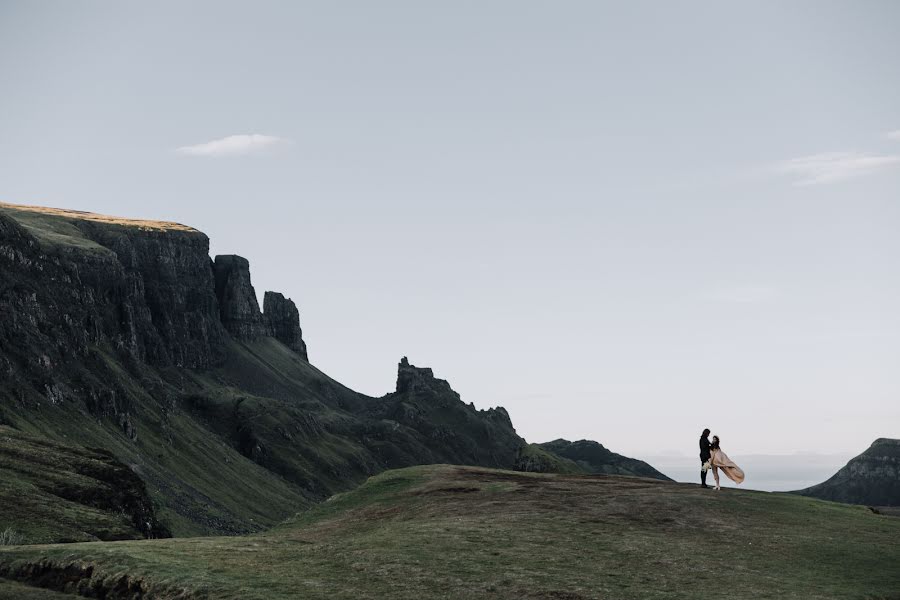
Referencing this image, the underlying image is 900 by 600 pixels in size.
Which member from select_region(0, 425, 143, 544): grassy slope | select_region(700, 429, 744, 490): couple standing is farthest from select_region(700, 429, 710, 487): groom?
select_region(0, 425, 143, 544): grassy slope

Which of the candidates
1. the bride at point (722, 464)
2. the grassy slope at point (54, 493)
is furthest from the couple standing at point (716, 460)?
the grassy slope at point (54, 493)

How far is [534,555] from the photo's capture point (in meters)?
47.3

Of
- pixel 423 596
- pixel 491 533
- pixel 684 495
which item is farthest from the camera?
pixel 684 495

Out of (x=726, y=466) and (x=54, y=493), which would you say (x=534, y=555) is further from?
(x=54, y=493)

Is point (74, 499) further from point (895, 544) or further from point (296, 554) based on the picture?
point (895, 544)

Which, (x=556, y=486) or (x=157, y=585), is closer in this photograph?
(x=157, y=585)

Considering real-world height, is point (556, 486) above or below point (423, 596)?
above

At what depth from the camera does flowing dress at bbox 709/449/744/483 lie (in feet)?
218

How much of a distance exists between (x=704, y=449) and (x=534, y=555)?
2546 cm

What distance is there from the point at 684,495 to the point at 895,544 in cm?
1590

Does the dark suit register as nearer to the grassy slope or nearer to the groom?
the groom

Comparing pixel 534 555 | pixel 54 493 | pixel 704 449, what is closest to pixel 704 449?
pixel 704 449

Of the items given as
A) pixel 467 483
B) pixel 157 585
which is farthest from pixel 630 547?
pixel 467 483

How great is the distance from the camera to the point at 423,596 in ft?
130
